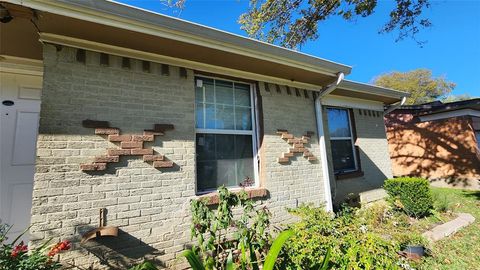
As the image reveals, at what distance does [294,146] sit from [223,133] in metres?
1.45

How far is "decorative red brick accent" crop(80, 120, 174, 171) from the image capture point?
3.02m

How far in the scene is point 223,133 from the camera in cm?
420

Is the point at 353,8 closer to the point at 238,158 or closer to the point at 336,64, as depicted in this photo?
the point at 336,64

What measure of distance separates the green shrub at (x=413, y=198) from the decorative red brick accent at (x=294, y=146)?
274 cm

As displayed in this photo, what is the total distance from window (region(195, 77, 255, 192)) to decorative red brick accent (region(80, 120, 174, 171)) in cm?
63

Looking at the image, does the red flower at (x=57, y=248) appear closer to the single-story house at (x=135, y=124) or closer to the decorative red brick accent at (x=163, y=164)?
the single-story house at (x=135, y=124)

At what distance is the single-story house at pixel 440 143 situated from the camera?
1005 cm

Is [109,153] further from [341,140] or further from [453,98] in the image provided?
[453,98]

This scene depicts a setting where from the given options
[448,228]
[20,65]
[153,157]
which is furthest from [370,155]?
[20,65]

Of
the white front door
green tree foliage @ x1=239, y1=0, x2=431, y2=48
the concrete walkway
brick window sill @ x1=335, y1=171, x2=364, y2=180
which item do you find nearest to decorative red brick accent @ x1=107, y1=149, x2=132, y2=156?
the white front door

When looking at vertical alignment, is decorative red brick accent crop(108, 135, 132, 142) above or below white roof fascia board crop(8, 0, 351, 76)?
below

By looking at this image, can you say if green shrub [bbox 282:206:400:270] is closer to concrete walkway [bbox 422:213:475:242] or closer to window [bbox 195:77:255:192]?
window [bbox 195:77:255:192]

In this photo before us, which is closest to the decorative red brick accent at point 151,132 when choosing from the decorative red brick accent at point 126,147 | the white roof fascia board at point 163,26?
the decorative red brick accent at point 126,147

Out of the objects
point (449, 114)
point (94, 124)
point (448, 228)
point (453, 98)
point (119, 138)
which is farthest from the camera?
point (453, 98)
